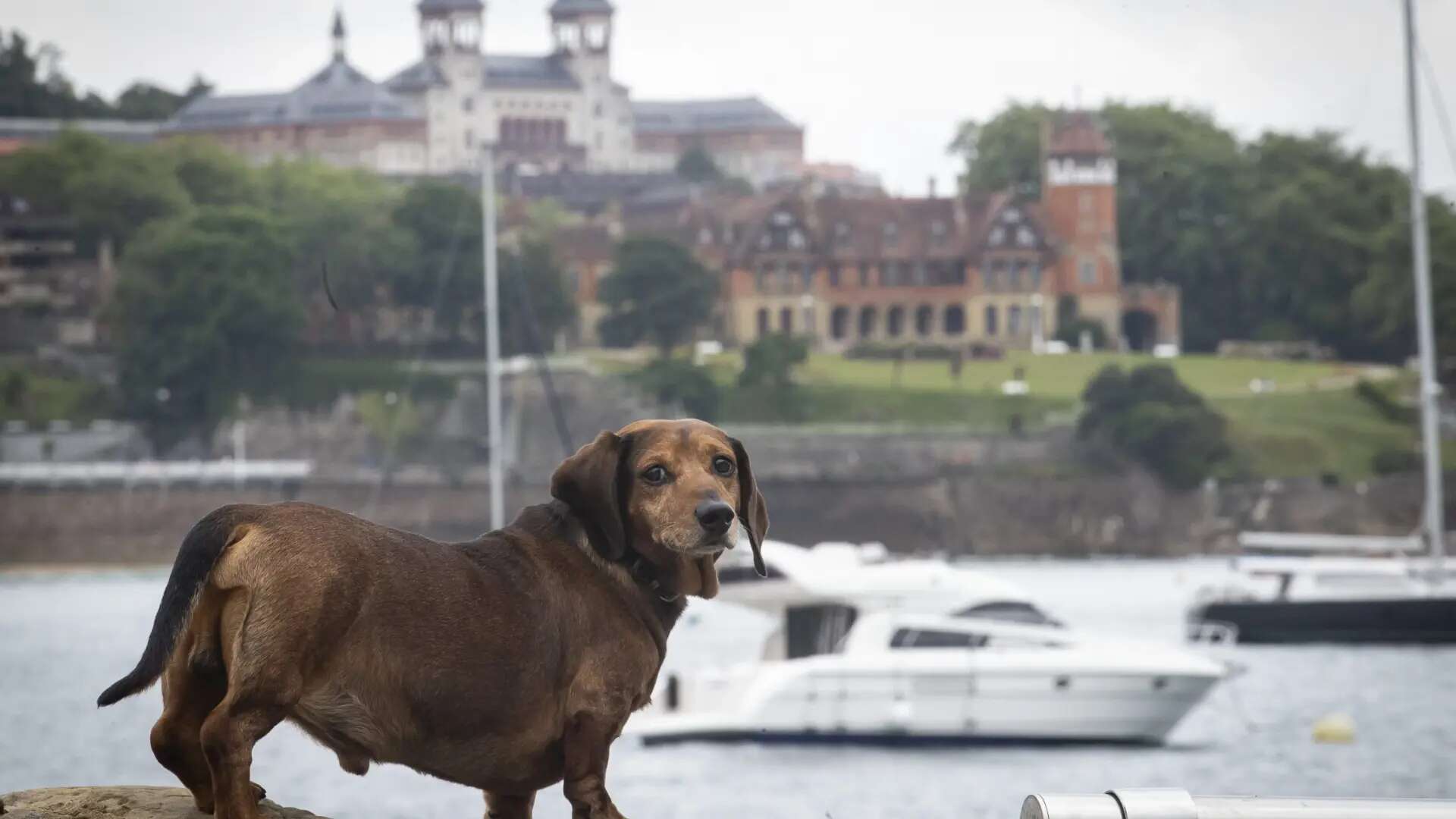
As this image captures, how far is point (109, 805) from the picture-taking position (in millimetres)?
4500

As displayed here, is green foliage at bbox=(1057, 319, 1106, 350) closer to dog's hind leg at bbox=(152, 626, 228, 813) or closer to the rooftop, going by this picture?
the rooftop

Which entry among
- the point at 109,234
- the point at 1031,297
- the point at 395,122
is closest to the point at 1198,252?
the point at 1031,297

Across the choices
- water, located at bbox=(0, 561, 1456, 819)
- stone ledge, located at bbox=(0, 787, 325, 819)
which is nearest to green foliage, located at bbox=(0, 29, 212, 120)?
water, located at bbox=(0, 561, 1456, 819)

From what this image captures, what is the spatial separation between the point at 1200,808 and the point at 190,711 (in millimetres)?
1732

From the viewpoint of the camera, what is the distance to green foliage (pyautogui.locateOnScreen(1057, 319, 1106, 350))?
400ft

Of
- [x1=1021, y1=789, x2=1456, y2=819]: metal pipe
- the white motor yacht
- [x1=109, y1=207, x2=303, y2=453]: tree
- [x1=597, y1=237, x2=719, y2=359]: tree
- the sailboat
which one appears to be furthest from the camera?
[x1=597, y1=237, x2=719, y2=359]: tree

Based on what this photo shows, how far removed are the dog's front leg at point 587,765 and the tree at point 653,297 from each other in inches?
4232

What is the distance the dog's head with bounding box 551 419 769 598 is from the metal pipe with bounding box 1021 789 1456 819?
94cm

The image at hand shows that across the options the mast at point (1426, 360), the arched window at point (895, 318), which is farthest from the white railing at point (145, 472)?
the mast at point (1426, 360)

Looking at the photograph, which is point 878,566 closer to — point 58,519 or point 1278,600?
point 1278,600

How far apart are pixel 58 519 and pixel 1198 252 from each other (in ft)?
178

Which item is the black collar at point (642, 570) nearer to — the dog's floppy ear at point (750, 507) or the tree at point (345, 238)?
the dog's floppy ear at point (750, 507)

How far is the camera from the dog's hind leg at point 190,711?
13.8 feet

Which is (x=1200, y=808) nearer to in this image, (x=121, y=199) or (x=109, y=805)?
(x=109, y=805)
